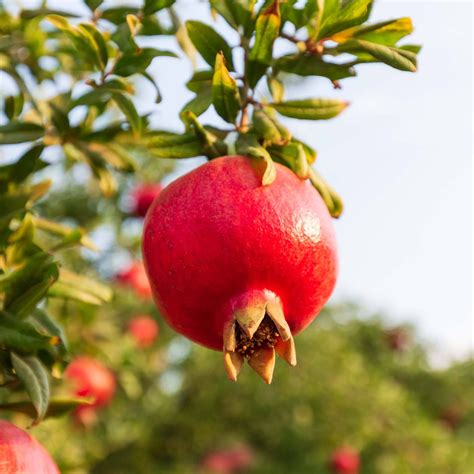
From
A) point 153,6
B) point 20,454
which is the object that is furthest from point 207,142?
point 20,454

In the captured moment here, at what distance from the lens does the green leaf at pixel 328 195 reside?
1.05 metres

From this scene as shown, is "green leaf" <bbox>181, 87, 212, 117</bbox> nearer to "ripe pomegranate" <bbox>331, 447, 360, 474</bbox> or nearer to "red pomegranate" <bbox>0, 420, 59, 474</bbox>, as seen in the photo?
"red pomegranate" <bbox>0, 420, 59, 474</bbox>

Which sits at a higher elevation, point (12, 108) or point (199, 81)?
point (199, 81)

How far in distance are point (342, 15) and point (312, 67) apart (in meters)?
0.09

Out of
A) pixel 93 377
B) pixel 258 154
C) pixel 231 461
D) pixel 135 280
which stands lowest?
pixel 231 461

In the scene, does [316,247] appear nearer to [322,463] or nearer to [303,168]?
[303,168]

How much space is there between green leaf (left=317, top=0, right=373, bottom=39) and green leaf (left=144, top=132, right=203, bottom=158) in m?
0.25

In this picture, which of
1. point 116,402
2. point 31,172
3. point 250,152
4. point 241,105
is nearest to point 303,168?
point 250,152

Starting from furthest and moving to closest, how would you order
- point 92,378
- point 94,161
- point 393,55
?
point 92,378
point 94,161
point 393,55

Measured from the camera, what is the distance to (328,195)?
3.53ft

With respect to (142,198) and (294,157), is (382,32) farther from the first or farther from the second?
(142,198)

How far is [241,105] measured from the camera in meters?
1.08

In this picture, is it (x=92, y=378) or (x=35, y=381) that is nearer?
(x=35, y=381)

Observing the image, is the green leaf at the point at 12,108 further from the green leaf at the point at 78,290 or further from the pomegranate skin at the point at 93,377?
the pomegranate skin at the point at 93,377
